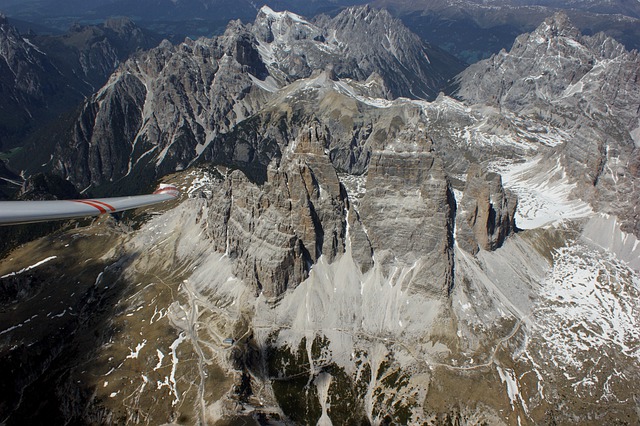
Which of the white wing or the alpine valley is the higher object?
the white wing

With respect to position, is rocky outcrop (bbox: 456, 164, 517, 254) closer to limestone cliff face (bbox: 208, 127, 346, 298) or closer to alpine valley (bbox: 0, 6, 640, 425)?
alpine valley (bbox: 0, 6, 640, 425)

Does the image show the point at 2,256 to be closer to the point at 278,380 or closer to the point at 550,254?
the point at 278,380

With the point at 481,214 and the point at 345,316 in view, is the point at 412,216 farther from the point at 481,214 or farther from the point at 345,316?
the point at 345,316

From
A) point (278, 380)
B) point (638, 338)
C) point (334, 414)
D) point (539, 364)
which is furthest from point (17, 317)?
point (638, 338)

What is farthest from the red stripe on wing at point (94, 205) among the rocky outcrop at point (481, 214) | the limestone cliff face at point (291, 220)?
the rocky outcrop at point (481, 214)

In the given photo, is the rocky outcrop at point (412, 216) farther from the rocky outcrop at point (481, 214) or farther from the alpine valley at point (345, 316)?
the rocky outcrop at point (481, 214)

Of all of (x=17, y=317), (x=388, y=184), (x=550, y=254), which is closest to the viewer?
(x=388, y=184)

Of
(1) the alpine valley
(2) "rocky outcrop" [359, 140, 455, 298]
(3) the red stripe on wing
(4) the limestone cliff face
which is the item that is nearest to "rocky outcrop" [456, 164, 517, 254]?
(1) the alpine valley

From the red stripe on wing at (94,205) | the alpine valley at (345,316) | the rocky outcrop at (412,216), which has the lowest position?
the alpine valley at (345,316)
